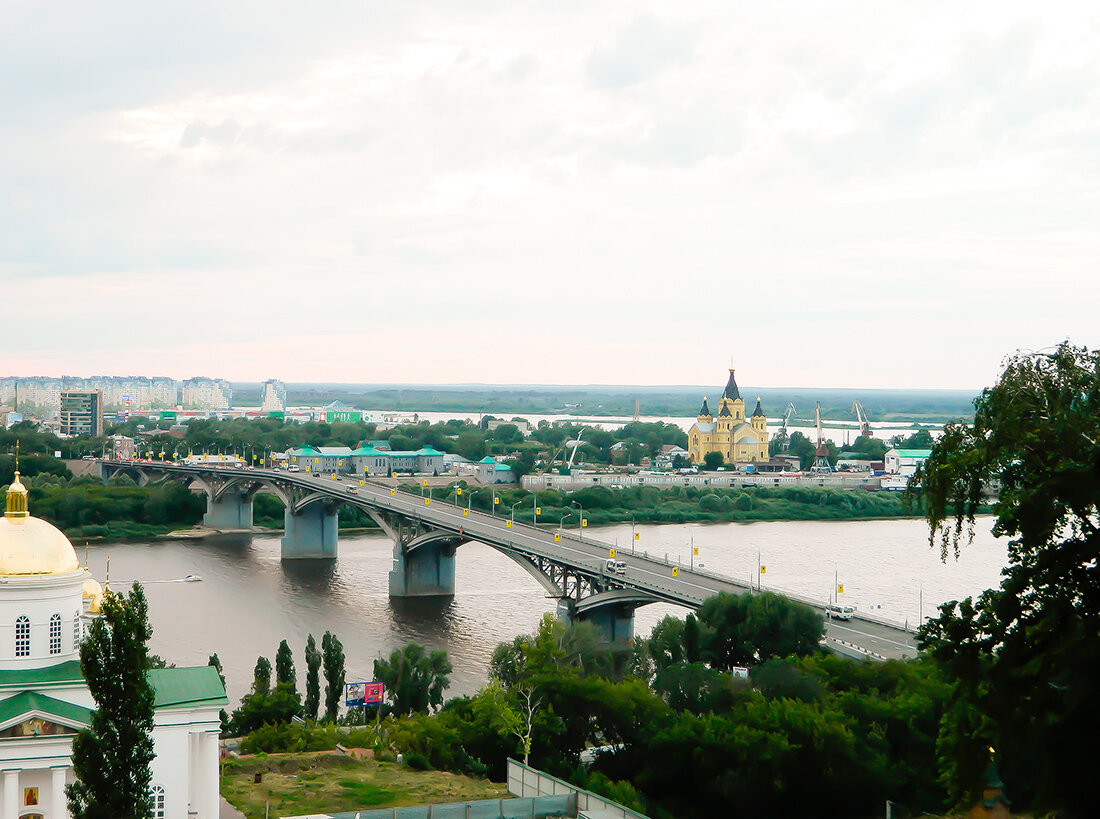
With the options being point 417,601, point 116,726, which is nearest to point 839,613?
point 417,601

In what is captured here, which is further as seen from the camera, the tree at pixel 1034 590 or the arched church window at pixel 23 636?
the arched church window at pixel 23 636

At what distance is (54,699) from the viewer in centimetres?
1474

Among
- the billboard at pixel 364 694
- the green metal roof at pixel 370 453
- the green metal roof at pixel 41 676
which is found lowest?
the billboard at pixel 364 694

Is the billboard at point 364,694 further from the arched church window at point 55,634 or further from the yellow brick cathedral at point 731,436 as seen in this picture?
the yellow brick cathedral at point 731,436

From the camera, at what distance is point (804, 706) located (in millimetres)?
17203

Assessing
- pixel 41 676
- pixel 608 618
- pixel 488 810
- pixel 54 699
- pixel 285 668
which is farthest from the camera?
pixel 608 618

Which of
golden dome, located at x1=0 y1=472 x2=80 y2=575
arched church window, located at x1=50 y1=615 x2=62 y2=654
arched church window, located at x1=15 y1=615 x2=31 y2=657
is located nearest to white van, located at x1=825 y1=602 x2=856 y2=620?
golden dome, located at x1=0 y1=472 x2=80 y2=575

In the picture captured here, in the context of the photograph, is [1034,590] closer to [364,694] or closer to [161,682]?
[161,682]

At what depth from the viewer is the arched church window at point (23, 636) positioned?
15234 millimetres

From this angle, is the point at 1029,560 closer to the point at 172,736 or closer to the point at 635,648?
the point at 172,736

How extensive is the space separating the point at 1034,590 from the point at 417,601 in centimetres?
3237

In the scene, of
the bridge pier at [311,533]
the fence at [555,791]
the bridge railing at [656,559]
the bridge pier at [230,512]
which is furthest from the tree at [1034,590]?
the bridge pier at [230,512]

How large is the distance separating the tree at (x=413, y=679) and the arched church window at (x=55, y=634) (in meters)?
8.86

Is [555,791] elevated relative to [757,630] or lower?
lower
